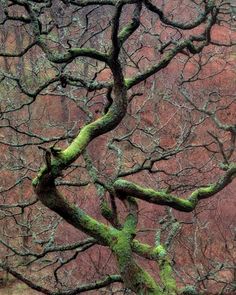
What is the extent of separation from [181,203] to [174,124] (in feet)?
64.0

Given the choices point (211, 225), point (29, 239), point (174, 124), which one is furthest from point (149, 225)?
point (174, 124)

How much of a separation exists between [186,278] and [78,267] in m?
2.86

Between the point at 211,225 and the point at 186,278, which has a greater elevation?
the point at 211,225

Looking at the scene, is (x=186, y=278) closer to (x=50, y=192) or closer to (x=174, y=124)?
(x=50, y=192)

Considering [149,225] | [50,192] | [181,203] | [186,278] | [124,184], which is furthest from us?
[149,225]

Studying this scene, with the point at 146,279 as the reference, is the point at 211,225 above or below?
above

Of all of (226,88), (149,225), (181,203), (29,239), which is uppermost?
(226,88)

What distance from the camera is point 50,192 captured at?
3447 millimetres

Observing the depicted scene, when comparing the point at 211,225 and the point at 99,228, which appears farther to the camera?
the point at 211,225

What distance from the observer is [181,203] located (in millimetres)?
4398

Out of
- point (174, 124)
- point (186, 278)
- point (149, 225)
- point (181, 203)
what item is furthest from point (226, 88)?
point (181, 203)

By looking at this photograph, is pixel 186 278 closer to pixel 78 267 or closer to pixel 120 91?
pixel 78 267

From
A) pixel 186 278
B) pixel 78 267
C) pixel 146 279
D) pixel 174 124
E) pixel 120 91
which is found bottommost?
pixel 146 279

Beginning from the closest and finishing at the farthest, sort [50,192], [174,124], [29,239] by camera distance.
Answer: [50,192], [29,239], [174,124]
